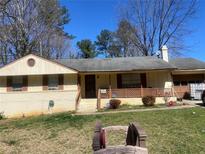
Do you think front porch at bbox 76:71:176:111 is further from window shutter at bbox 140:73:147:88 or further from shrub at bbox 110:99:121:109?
shrub at bbox 110:99:121:109

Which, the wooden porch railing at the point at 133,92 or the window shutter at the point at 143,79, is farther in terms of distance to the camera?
the window shutter at the point at 143,79

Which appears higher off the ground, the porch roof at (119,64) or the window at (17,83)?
the porch roof at (119,64)

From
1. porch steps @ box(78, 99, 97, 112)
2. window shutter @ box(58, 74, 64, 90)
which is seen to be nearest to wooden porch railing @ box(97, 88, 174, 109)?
porch steps @ box(78, 99, 97, 112)

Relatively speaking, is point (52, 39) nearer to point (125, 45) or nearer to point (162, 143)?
point (125, 45)

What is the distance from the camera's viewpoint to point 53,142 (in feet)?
38.2

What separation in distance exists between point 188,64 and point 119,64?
6.96 m

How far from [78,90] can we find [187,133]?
12.6m

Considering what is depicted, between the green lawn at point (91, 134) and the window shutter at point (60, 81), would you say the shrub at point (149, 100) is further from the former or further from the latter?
the window shutter at point (60, 81)

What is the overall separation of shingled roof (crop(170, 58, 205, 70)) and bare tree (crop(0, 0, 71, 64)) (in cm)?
1508

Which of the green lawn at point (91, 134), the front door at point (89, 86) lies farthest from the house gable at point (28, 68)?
the green lawn at point (91, 134)

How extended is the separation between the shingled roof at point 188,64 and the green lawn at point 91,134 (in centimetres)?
1133

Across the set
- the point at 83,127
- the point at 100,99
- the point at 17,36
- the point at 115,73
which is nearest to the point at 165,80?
the point at 115,73

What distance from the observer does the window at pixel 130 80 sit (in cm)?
2494

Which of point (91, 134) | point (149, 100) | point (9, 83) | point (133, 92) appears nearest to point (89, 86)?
point (133, 92)
